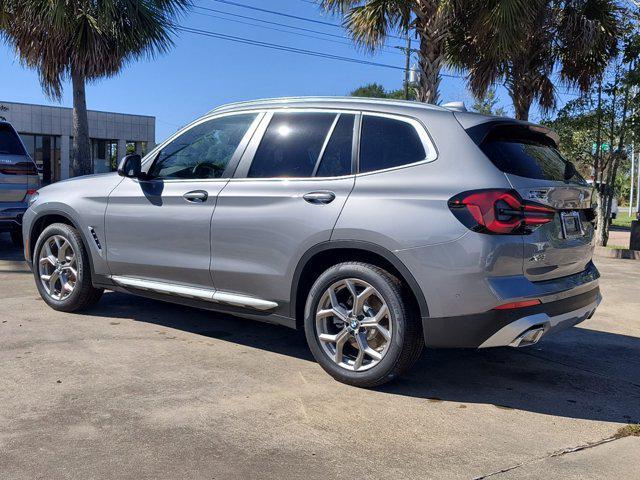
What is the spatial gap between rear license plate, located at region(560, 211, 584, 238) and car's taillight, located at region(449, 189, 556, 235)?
0.39m

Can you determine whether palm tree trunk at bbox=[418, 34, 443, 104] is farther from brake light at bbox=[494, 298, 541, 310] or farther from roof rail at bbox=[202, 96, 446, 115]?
brake light at bbox=[494, 298, 541, 310]

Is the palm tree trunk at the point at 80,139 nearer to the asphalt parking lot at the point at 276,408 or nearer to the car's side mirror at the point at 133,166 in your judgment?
the asphalt parking lot at the point at 276,408

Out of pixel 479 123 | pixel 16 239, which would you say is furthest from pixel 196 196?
pixel 16 239

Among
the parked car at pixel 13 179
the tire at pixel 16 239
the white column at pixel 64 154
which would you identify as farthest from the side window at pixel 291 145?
the white column at pixel 64 154

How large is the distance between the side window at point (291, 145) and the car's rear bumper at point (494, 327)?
1.39m

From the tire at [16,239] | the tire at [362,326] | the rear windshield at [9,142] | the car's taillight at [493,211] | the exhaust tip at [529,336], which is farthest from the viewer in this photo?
the tire at [16,239]

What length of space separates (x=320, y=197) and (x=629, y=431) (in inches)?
89.3

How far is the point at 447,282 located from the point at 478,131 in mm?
977

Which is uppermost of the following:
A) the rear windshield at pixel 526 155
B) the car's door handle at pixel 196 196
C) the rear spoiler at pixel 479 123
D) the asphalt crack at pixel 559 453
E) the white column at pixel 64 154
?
the white column at pixel 64 154

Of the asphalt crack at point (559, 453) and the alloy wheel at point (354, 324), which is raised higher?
the alloy wheel at point (354, 324)

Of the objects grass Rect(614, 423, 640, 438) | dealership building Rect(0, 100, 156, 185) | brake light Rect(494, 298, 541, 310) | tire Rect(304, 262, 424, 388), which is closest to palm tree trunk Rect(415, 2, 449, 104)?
tire Rect(304, 262, 424, 388)

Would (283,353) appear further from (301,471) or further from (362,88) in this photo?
(362,88)

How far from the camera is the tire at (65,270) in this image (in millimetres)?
5578

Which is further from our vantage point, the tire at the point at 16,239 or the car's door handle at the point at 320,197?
Answer: the tire at the point at 16,239
